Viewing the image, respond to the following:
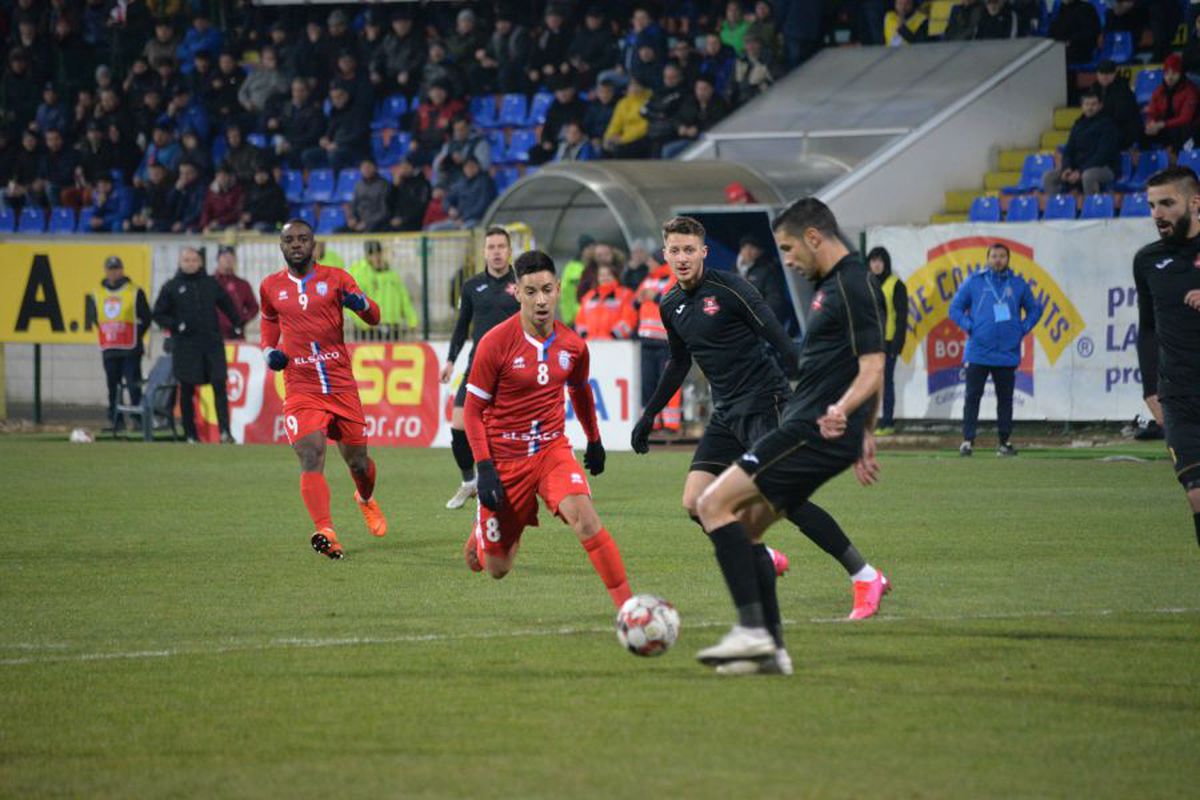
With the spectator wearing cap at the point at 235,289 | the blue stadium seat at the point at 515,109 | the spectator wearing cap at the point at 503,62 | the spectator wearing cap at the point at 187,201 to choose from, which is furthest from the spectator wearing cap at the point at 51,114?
the spectator wearing cap at the point at 235,289

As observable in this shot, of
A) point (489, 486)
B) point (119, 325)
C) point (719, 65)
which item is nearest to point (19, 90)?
point (119, 325)

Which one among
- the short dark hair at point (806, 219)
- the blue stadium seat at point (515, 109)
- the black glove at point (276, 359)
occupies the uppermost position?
the blue stadium seat at point (515, 109)

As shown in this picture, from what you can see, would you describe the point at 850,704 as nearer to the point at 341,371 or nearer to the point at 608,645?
the point at 608,645

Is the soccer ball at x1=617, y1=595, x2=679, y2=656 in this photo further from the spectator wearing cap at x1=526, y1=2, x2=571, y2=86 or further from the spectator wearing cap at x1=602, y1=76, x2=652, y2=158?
the spectator wearing cap at x1=526, y1=2, x2=571, y2=86

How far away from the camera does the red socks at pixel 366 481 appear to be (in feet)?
45.2

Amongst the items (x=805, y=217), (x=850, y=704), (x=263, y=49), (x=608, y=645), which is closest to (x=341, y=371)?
(x=608, y=645)

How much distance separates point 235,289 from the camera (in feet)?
86.4

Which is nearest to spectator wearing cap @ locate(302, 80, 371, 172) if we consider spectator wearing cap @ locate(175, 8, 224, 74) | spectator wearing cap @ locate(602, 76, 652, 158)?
spectator wearing cap @ locate(175, 8, 224, 74)

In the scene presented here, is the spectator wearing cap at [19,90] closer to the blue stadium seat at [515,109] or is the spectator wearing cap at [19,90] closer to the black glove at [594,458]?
the blue stadium seat at [515,109]

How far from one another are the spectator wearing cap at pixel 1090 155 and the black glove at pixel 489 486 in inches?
632

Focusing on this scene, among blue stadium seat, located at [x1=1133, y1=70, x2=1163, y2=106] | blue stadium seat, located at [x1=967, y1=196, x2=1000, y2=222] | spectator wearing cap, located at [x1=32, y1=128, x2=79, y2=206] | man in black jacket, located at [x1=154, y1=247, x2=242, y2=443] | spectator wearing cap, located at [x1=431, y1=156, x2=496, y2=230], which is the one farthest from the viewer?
spectator wearing cap, located at [x1=32, y1=128, x2=79, y2=206]

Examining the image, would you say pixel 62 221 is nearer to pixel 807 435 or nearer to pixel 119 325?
pixel 119 325

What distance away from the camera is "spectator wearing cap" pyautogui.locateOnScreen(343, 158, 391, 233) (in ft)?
96.6

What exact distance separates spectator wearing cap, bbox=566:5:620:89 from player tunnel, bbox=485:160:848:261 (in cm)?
286
